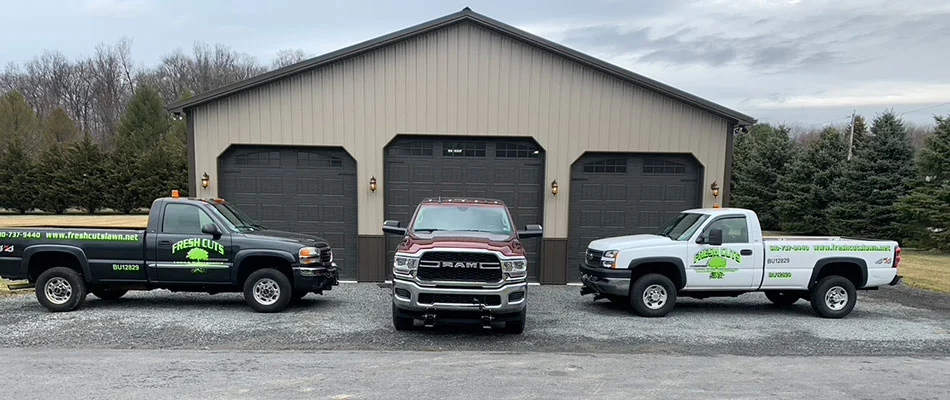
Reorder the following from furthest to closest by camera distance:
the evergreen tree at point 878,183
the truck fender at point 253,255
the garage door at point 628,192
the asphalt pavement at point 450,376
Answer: the evergreen tree at point 878,183, the garage door at point 628,192, the truck fender at point 253,255, the asphalt pavement at point 450,376

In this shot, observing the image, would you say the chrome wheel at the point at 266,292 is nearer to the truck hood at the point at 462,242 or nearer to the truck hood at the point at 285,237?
the truck hood at the point at 285,237

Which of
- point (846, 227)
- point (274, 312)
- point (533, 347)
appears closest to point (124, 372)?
point (274, 312)

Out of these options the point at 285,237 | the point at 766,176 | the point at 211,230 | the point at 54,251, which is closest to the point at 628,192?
the point at 285,237

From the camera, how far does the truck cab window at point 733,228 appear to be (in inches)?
327

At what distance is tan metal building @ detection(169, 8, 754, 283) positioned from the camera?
11.3 m

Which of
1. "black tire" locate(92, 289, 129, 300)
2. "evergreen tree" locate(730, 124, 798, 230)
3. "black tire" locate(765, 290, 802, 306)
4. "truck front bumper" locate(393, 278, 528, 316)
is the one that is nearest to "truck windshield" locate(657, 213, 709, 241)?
"black tire" locate(765, 290, 802, 306)

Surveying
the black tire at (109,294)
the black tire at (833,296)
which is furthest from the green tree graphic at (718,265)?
the black tire at (109,294)

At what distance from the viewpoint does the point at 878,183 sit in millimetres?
19781

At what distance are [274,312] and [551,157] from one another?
22.2 feet

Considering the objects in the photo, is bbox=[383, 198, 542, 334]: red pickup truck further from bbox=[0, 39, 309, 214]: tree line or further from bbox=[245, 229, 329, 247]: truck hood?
bbox=[0, 39, 309, 214]: tree line

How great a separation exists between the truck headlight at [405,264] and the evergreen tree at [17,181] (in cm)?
3543

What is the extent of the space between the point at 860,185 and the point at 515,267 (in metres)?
20.7

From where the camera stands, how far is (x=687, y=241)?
8.30 metres

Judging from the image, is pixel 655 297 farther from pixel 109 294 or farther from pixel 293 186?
Result: pixel 109 294
